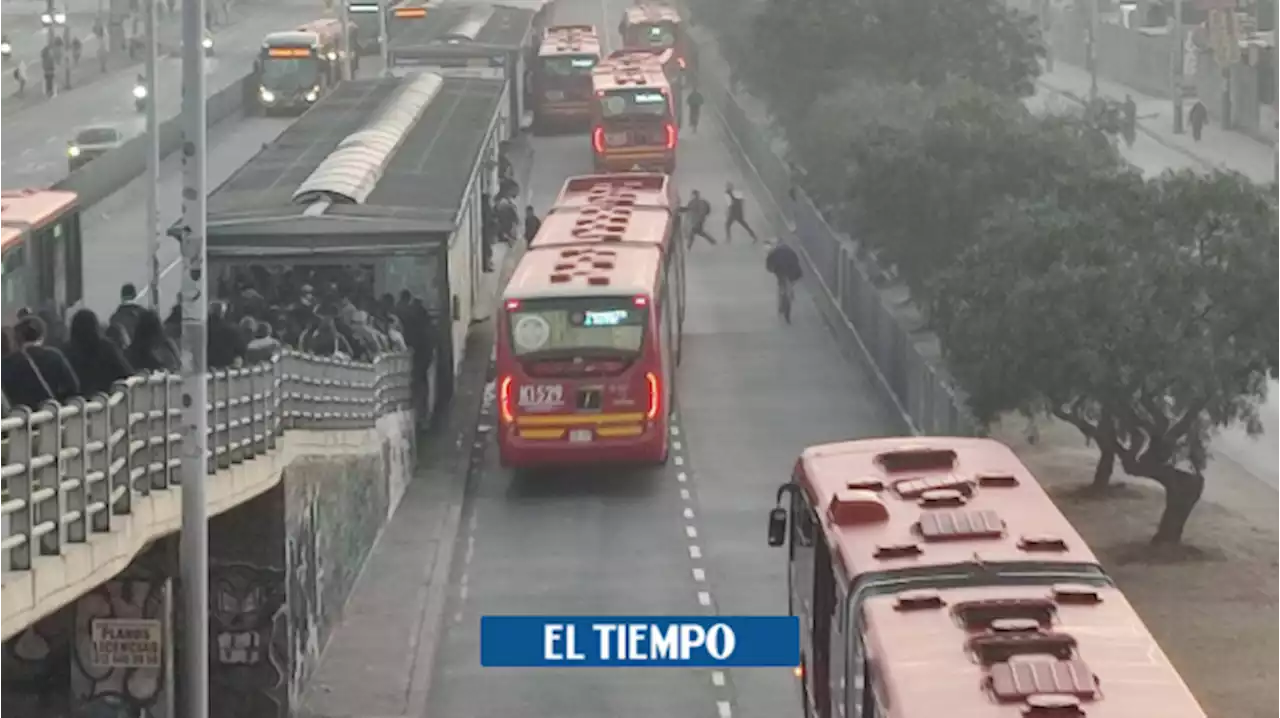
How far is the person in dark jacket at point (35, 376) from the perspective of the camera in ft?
51.4

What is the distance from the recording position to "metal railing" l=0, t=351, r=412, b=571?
14023 millimetres

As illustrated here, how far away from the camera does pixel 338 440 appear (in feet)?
86.2

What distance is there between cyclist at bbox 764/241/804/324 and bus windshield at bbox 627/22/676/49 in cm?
4361

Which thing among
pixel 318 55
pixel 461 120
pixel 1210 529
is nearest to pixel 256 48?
pixel 318 55

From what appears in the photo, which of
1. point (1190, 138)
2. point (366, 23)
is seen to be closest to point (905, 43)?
point (1190, 138)

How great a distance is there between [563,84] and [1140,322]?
45.8 meters

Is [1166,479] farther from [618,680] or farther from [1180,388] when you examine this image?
[618,680]

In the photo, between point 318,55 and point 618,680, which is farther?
point 318,55

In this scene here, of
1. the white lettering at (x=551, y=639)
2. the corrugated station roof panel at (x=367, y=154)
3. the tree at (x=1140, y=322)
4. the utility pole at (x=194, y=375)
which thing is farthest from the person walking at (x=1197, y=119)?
the utility pole at (x=194, y=375)

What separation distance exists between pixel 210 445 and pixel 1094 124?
1075 inches

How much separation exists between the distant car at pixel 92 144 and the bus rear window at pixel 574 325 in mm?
30841

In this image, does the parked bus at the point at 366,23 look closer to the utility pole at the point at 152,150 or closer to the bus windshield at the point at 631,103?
the bus windshield at the point at 631,103

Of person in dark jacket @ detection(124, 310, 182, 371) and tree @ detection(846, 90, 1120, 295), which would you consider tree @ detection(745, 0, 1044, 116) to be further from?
person in dark jacket @ detection(124, 310, 182, 371)

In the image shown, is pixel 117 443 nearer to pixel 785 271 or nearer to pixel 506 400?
pixel 506 400
